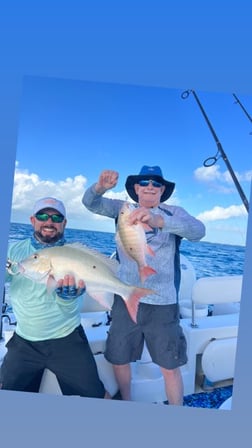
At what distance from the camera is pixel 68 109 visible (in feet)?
5.21

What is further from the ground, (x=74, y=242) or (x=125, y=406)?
(x=74, y=242)

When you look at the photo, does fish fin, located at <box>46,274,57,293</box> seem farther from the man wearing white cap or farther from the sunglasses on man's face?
the sunglasses on man's face

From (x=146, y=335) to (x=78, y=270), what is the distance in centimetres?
42

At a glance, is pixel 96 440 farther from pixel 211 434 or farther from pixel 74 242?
pixel 74 242

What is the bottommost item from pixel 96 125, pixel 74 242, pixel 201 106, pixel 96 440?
pixel 96 440

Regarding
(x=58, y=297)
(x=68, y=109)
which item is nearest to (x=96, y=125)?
(x=68, y=109)

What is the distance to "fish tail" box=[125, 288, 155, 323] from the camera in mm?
1487

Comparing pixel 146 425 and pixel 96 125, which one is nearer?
pixel 146 425

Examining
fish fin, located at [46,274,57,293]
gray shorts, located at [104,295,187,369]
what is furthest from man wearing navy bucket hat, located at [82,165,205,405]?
fish fin, located at [46,274,57,293]

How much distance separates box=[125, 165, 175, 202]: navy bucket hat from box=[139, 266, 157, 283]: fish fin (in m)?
0.31

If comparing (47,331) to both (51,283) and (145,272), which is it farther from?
(145,272)

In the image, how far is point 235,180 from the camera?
→ 1584 millimetres

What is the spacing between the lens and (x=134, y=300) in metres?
1.49

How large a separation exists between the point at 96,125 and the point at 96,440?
1388 millimetres
